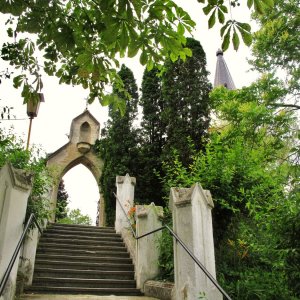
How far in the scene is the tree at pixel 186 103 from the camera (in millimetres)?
13881

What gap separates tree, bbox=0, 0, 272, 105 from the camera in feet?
7.91

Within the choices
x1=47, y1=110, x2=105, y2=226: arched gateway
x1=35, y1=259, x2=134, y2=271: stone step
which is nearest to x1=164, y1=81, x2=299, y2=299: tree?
x1=35, y1=259, x2=134, y2=271: stone step

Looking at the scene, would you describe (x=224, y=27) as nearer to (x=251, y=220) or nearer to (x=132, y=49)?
(x=132, y=49)

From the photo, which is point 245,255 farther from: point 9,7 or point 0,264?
point 9,7

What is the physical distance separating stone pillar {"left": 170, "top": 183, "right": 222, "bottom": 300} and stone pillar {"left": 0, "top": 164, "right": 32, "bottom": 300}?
226 centimetres

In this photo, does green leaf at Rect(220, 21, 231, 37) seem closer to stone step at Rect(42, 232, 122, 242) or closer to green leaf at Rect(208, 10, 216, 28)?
green leaf at Rect(208, 10, 216, 28)

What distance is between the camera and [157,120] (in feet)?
54.1

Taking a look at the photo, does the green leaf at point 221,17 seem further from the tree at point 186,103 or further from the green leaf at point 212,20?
the tree at point 186,103

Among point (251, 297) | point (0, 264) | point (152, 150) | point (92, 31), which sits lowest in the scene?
point (251, 297)

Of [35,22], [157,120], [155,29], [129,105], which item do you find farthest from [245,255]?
[129,105]

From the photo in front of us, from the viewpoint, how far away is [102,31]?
3.12m

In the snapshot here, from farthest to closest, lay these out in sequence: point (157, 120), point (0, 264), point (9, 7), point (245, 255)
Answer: point (157, 120), point (245, 255), point (0, 264), point (9, 7)

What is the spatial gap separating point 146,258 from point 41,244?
3.26 m

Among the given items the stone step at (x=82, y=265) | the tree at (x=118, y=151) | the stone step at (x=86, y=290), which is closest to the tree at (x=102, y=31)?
the stone step at (x=86, y=290)
